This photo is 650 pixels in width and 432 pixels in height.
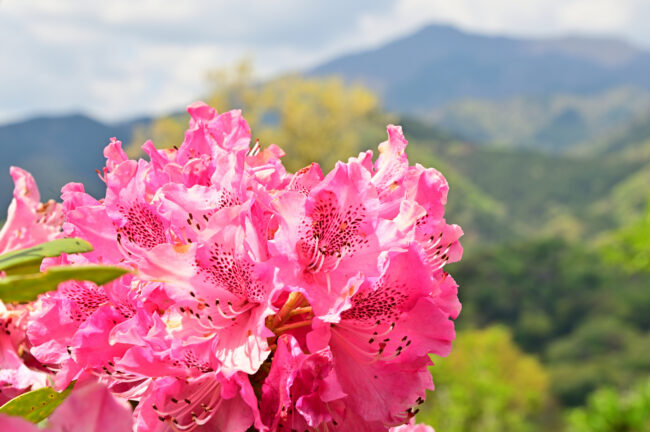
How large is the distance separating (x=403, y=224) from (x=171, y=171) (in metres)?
0.26

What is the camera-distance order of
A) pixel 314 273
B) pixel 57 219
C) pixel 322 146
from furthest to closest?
pixel 322 146 < pixel 57 219 < pixel 314 273

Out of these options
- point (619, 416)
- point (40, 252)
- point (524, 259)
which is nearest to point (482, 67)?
point (524, 259)

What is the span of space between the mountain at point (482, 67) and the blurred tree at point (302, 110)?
145 metres

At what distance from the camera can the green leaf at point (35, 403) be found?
2.28ft

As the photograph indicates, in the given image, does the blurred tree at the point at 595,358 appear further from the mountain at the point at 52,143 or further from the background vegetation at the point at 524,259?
the mountain at the point at 52,143

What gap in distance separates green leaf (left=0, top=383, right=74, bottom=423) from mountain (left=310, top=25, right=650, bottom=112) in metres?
164

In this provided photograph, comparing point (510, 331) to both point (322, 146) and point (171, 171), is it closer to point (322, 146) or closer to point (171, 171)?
point (322, 146)

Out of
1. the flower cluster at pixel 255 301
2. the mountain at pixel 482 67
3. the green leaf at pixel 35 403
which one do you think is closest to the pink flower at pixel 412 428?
the flower cluster at pixel 255 301

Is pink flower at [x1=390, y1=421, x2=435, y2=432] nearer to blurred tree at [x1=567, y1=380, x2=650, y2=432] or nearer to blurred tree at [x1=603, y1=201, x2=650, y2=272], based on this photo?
blurred tree at [x1=603, y1=201, x2=650, y2=272]

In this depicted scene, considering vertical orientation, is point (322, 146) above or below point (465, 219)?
above

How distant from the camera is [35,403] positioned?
718 millimetres

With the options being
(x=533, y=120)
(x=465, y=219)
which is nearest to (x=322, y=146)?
(x=465, y=219)

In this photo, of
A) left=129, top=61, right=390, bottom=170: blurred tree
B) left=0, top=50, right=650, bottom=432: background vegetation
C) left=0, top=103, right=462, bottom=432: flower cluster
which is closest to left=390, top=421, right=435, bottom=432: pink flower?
left=0, top=103, right=462, bottom=432: flower cluster

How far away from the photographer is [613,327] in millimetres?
32031
